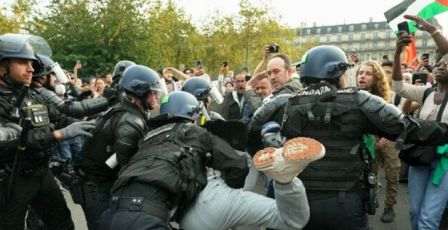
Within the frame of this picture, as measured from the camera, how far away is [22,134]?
4.33m

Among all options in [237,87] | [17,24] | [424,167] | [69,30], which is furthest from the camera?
[69,30]

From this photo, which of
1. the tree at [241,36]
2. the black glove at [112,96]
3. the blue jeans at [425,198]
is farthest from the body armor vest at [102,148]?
the tree at [241,36]

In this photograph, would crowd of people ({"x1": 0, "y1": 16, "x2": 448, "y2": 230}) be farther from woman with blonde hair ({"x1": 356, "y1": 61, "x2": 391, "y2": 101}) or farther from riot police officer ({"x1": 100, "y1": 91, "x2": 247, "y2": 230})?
woman with blonde hair ({"x1": 356, "y1": 61, "x2": 391, "y2": 101})

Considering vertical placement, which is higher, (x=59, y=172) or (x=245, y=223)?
(x=245, y=223)

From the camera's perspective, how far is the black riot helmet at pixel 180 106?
359 cm

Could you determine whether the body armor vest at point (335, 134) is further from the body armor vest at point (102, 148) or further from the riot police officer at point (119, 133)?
Result: the body armor vest at point (102, 148)

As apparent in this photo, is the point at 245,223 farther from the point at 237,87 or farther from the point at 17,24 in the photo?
the point at 17,24

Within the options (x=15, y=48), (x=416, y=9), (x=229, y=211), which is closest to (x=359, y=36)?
(x=416, y=9)

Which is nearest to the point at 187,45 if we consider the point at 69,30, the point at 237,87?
the point at 69,30

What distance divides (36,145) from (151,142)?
131cm

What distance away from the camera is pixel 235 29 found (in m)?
36.6

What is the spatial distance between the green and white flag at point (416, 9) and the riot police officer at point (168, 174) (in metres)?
4.01

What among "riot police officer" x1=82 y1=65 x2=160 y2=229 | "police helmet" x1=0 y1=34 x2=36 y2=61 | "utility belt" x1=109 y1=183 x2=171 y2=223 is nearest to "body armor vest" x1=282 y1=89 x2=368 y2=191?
"utility belt" x1=109 y1=183 x2=171 y2=223

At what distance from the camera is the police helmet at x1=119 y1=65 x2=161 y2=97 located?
4.30m
